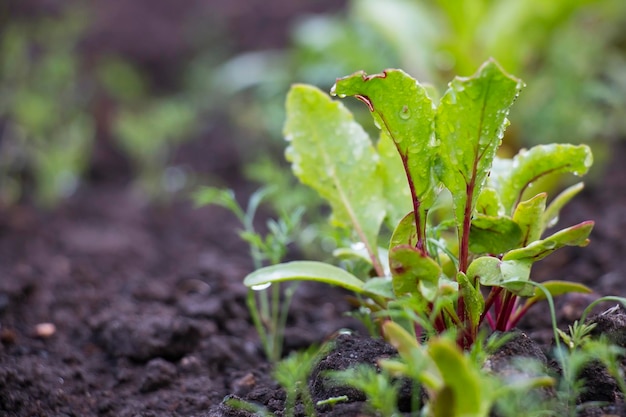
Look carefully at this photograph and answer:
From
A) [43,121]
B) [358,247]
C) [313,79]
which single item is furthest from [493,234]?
[43,121]

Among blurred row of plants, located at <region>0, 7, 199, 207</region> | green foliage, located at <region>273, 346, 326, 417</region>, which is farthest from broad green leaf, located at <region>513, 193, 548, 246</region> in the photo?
blurred row of plants, located at <region>0, 7, 199, 207</region>

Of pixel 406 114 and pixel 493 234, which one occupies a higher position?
pixel 406 114

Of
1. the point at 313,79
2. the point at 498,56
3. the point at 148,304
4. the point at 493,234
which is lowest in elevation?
the point at 493,234

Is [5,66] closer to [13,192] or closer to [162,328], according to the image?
[13,192]

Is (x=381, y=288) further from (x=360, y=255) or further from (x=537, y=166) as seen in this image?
(x=537, y=166)

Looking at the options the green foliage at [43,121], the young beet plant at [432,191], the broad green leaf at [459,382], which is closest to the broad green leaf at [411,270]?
the young beet plant at [432,191]

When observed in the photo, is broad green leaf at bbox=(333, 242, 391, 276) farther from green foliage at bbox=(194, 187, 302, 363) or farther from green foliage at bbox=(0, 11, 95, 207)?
green foliage at bbox=(0, 11, 95, 207)

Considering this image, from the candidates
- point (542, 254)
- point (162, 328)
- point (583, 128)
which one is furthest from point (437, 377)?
point (583, 128)
